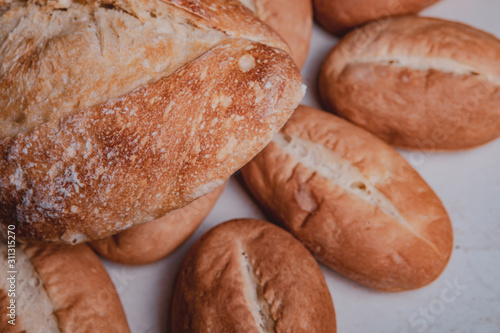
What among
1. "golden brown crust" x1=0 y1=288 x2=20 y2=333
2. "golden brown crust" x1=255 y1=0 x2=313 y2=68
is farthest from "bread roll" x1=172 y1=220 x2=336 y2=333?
"golden brown crust" x1=255 y1=0 x2=313 y2=68

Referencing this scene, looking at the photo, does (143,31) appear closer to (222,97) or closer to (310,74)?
(222,97)

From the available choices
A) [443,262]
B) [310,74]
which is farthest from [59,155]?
[443,262]

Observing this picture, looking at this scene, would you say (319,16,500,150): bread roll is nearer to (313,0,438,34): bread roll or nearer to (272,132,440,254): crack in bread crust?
(313,0,438,34): bread roll

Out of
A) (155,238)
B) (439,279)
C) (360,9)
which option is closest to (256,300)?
(155,238)

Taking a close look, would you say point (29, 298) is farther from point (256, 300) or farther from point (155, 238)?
point (256, 300)

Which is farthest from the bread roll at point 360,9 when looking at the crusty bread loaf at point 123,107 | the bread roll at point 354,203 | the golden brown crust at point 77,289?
the golden brown crust at point 77,289

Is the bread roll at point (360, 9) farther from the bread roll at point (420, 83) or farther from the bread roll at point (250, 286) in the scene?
the bread roll at point (250, 286)
